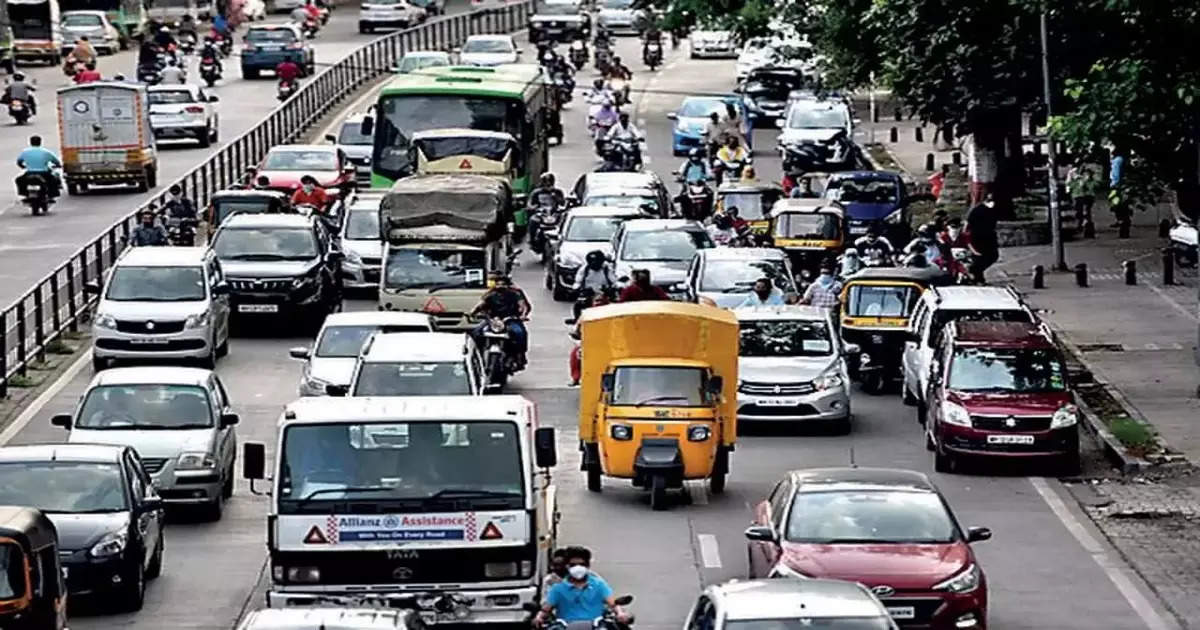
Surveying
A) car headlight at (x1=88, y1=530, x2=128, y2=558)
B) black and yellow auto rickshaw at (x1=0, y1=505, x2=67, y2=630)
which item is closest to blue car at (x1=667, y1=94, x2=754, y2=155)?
car headlight at (x1=88, y1=530, x2=128, y2=558)

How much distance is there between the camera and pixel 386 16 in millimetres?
101750

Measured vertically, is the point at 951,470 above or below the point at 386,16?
below

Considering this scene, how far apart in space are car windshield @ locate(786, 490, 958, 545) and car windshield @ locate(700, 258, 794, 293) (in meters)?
17.3

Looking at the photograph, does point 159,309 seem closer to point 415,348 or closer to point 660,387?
point 415,348

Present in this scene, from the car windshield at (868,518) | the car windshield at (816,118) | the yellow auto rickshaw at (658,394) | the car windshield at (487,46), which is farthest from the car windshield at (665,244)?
the car windshield at (487,46)

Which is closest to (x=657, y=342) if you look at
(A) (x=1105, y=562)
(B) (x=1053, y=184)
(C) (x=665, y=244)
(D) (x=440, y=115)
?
(A) (x=1105, y=562)

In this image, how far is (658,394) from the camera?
98.5 ft

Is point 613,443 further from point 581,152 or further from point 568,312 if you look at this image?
point 581,152

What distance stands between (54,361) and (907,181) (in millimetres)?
27919

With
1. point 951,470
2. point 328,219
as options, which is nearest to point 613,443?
point 951,470

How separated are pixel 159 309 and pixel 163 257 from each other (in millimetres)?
1111

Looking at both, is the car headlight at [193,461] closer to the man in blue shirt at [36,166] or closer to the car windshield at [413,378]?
the car windshield at [413,378]

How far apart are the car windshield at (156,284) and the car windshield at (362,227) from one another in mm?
7691

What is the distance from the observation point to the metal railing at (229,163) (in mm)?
40875
